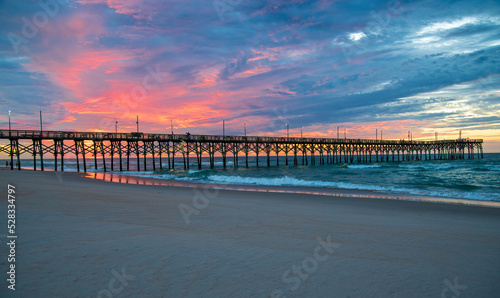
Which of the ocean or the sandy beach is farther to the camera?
the ocean

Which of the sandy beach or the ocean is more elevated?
the sandy beach

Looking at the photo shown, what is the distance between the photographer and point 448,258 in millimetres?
4316

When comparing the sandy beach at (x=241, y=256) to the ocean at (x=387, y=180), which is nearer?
the sandy beach at (x=241, y=256)

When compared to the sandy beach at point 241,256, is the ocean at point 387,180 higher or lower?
lower

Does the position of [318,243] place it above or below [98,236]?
below

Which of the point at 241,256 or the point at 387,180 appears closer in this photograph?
the point at 241,256

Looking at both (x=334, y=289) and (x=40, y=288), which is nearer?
(x=40, y=288)

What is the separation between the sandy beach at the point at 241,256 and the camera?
3068 millimetres

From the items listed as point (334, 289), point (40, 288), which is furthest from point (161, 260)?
point (334, 289)

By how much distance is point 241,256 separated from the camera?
399 cm

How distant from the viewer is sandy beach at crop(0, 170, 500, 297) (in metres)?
3.07

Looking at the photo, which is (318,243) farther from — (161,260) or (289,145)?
(289,145)

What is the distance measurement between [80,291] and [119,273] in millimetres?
490

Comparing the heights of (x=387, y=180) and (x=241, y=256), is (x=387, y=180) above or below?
below
